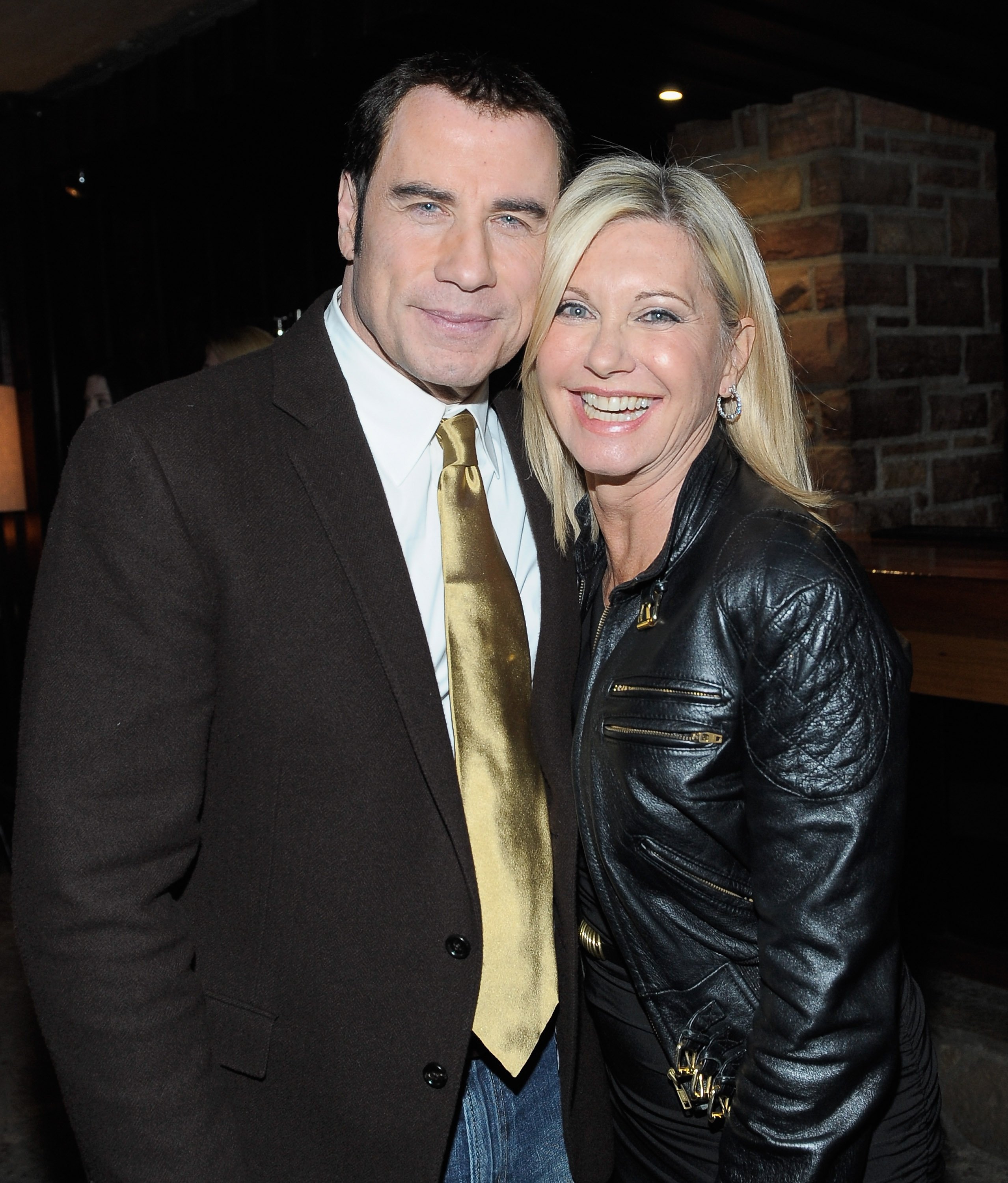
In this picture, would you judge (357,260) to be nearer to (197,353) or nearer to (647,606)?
(647,606)

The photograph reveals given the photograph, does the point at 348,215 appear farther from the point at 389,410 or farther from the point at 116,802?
the point at 116,802

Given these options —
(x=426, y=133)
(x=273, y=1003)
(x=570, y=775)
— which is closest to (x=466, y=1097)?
(x=273, y=1003)

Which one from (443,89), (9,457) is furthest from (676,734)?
(9,457)

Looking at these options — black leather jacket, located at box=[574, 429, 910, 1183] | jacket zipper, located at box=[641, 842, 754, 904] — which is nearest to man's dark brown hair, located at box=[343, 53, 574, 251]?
black leather jacket, located at box=[574, 429, 910, 1183]

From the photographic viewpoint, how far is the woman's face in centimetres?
158

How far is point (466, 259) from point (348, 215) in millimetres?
238

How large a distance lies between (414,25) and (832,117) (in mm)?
1494

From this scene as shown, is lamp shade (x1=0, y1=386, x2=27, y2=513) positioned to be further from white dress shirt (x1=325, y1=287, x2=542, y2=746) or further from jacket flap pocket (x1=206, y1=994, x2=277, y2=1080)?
jacket flap pocket (x1=206, y1=994, x2=277, y2=1080)

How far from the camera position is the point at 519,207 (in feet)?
5.09

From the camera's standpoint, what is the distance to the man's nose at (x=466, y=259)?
148cm

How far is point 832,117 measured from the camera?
3654mm

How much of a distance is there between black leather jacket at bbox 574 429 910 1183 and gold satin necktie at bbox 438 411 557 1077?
0.08m

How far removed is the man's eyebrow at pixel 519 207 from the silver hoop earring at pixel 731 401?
1.22 ft

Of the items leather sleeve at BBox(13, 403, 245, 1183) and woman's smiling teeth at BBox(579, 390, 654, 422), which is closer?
leather sleeve at BBox(13, 403, 245, 1183)
